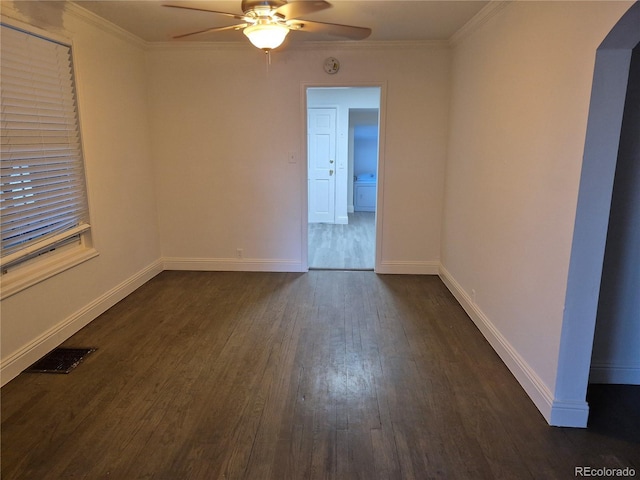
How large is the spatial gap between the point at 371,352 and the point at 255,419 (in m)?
1.02

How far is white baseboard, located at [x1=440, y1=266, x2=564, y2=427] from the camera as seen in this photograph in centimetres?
216

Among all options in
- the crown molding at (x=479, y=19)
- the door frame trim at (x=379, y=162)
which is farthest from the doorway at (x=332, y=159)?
the crown molding at (x=479, y=19)

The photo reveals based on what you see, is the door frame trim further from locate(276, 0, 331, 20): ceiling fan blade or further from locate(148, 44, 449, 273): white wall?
locate(276, 0, 331, 20): ceiling fan blade

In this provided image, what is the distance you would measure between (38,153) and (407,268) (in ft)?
11.6

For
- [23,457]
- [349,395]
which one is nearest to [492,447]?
[349,395]

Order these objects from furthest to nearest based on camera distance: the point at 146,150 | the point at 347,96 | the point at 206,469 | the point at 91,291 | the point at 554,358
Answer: the point at 347,96
the point at 146,150
the point at 91,291
the point at 554,358
the point at 206,469

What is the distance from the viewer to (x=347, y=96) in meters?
7.13

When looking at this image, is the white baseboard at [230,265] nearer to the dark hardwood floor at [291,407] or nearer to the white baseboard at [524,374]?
the dark hardwood floor at [291,407]

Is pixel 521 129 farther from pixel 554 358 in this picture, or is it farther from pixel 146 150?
pixel 146 150

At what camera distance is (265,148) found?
4547mm

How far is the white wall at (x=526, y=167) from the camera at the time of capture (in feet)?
6.61

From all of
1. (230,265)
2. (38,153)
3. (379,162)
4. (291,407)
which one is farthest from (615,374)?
(38,153)

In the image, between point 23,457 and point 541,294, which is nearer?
point 23,457

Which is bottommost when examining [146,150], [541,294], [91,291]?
[91,291]
